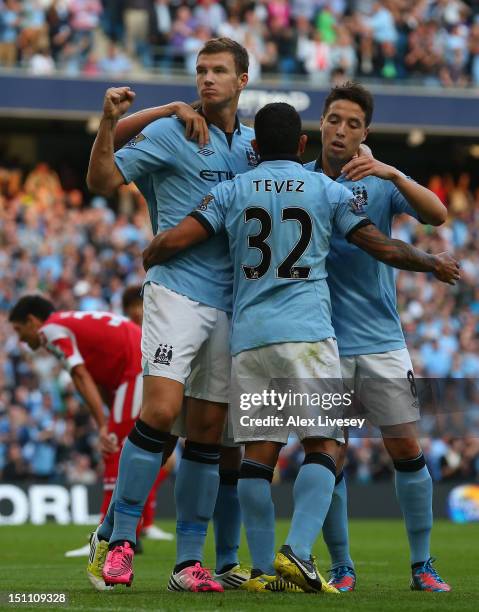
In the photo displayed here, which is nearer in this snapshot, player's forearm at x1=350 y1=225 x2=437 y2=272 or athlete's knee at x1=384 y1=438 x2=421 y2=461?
player's forearm at x1=350 y1=225 x2=437 y2=272

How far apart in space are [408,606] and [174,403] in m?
1.46

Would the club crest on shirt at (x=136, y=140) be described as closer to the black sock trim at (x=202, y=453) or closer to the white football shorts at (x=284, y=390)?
the white football shorts at (x=284, y=390)

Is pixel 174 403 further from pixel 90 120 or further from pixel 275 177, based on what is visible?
pixel 90 120

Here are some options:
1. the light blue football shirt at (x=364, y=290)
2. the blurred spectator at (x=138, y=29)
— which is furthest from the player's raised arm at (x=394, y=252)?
the blurred spectator at (x=138, y=29)

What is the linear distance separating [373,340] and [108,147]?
1669mm

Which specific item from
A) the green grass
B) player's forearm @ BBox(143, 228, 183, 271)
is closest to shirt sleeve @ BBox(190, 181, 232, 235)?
player's forearm @ BBox(143, 228, 183, 271)

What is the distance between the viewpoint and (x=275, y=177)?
6254 millimetres

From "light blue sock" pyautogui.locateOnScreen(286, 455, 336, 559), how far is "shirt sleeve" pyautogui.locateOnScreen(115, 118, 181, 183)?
1.66 metres

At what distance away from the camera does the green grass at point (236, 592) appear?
18.4ft

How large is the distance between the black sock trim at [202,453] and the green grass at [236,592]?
674 millimetres

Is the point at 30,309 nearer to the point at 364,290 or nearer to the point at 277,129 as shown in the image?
the point at 364,290

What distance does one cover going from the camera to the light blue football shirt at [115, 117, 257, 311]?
648 cm

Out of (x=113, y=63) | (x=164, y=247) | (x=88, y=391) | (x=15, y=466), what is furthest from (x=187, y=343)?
(x=113, y=63)

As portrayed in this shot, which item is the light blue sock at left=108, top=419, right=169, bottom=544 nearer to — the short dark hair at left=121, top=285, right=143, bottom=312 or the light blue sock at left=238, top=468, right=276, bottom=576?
the light blue sock at left=238, top=468, right=276, bottom=576
